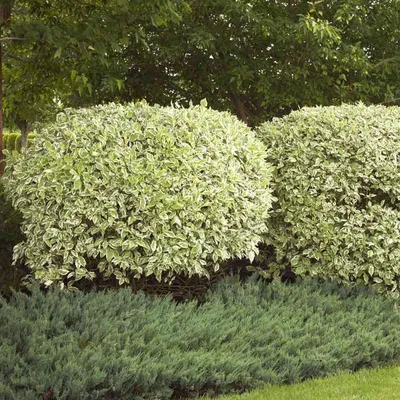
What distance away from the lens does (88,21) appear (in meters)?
6.20

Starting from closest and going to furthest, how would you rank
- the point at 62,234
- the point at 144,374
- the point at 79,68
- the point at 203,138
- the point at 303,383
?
the point at 144,374
the point at 303,383
the point at 62,234
the point at 203,138
the point at 79,68

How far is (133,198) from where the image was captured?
5422mm

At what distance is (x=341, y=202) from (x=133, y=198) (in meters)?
2.12

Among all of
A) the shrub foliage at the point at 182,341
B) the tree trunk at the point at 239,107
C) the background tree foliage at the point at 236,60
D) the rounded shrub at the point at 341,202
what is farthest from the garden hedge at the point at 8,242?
the tree trunk at the point at 239,107

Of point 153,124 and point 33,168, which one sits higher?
point 153,124

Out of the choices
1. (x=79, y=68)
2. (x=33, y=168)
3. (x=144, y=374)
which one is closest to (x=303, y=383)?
(x=144, y=374)

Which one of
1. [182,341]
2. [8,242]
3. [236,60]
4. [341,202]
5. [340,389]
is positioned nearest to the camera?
[340,389]

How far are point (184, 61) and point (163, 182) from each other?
4.49 metres

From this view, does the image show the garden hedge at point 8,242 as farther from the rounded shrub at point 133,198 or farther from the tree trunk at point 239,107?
the tree trunk at point 239,107

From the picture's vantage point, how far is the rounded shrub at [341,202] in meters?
6.23

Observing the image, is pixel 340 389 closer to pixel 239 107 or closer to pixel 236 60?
pixel 236 60

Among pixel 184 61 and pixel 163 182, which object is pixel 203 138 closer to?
pixel 163 182

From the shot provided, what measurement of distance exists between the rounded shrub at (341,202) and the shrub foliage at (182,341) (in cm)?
47

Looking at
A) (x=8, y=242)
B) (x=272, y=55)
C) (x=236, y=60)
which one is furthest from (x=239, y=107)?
(x=8, y=242)
